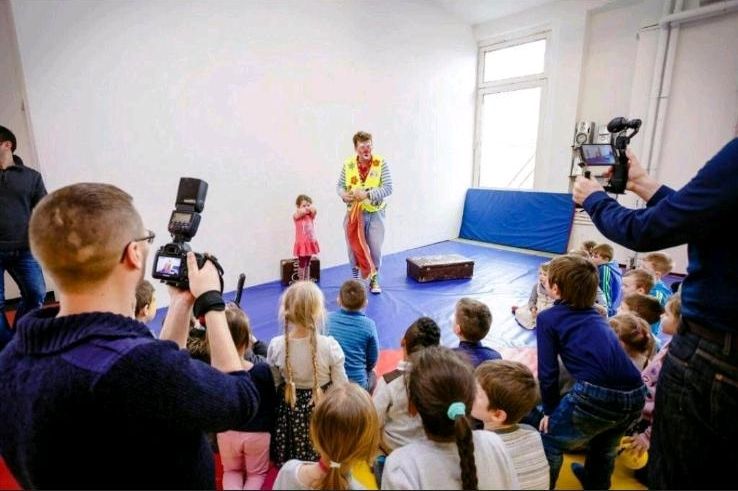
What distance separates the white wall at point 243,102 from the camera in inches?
117

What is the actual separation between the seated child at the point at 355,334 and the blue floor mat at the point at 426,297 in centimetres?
76

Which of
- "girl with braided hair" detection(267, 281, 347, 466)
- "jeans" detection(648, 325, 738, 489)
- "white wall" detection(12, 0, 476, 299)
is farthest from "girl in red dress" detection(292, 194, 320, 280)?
"jeans" detection(648, 325, 738, 489)

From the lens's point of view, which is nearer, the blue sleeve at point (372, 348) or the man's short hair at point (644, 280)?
the blue sleeve at point (372, 348)

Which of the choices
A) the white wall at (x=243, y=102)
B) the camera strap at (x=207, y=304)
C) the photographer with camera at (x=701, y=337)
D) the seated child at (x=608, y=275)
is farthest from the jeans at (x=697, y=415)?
the white wall at (x=243, y=102)

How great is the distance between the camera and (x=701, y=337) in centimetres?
93

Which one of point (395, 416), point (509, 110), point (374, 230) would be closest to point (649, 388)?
point (395, 416)

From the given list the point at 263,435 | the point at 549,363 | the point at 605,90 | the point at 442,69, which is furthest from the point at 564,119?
the point at 263,435

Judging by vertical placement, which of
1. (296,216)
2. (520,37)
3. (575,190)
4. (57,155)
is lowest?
(296,216)

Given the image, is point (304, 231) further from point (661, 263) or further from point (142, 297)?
point (661, 263)

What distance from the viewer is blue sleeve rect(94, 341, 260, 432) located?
0.61 meters

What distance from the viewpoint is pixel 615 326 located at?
1847mm

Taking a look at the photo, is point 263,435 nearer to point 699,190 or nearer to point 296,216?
point 699,190

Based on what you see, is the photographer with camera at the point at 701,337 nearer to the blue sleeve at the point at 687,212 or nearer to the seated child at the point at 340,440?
the blue sleeve at the point at 687,212

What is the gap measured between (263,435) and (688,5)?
232 inches
